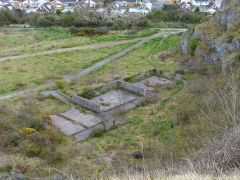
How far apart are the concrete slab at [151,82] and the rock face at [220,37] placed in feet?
17.2

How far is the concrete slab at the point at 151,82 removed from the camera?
74.9ft

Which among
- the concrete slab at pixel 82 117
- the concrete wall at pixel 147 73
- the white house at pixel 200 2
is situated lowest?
the concrete slab at pixel 82 117

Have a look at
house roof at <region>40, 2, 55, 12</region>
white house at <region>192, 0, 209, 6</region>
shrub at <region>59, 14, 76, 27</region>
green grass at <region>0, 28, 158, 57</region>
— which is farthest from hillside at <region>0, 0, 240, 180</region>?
white house at <region>192, 0, 209, 6</region>

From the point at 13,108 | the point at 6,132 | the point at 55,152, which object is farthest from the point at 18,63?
the point at 55,152

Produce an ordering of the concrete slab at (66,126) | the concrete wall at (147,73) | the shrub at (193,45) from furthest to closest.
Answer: the shrub at (193,45), the concrete wall at (147,73), the concrete slab at (66,126)

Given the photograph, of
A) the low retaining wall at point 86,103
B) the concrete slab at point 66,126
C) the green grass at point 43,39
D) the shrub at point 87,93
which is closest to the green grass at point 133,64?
the shrub at point 87,93

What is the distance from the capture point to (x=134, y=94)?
20781 millimetres

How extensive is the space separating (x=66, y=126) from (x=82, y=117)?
1470 mm

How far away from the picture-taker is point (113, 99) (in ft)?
65.4

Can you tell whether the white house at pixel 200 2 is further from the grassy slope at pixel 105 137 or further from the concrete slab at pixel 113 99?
the concrete slab at pixel 113 99

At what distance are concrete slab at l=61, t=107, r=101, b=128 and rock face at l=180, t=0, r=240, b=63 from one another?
Answer: 1246 cm

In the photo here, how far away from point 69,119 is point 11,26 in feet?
134

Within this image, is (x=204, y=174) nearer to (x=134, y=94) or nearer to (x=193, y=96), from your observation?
(x=193, y=96)

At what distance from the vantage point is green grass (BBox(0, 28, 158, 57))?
113 ft
